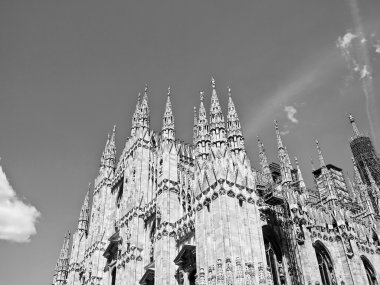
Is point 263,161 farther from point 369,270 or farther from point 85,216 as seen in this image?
point 85,216

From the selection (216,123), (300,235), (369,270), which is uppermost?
(216,123)

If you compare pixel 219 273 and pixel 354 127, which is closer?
pixel 219 273

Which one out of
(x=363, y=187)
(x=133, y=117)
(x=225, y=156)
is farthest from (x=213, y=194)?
(x=363, y=187)

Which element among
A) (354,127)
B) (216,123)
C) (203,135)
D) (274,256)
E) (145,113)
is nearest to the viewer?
(216,123)

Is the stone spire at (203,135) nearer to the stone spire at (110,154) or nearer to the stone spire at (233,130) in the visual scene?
the stone spire at (233,130)

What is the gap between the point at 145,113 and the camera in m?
47.8

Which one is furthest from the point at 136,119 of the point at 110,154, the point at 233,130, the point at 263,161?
the point at 233,130

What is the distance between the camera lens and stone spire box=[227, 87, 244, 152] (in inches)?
1138

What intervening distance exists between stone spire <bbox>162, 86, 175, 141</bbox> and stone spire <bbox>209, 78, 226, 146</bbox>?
27.4 ft

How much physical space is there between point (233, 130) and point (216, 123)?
187cm

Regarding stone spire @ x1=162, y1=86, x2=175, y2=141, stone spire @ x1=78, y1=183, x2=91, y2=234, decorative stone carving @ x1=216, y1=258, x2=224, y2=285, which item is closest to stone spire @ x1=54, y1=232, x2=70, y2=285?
stone spire @ x1=78, y1=183, x2=91, y2=234

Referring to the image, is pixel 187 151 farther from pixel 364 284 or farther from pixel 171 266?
pixel 364 284

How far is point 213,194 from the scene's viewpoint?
79.9 ft

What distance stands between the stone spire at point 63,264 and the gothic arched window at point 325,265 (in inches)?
1438
